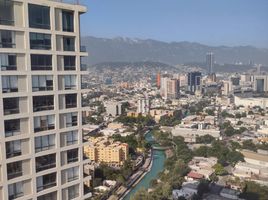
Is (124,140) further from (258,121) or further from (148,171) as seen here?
(258,121)

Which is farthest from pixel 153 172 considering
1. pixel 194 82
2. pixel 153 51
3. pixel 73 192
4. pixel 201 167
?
pixel 153 51

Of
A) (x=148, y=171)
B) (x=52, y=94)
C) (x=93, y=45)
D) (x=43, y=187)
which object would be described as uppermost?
(x=93, y=45)

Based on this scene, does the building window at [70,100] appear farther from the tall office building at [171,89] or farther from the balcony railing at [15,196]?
the tall office building at [171,89]

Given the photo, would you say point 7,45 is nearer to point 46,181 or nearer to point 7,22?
point 7,22

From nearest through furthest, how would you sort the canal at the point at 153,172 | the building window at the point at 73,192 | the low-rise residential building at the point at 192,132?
the building window at the point at 73,192
the canal at the point at 153,172
the low-rise residential building at the point at 192,132

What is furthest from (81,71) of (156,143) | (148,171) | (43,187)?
(156,143)


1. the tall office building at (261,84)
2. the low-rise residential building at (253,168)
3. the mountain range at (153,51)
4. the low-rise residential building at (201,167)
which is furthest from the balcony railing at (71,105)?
the mountain range at (153,51)
